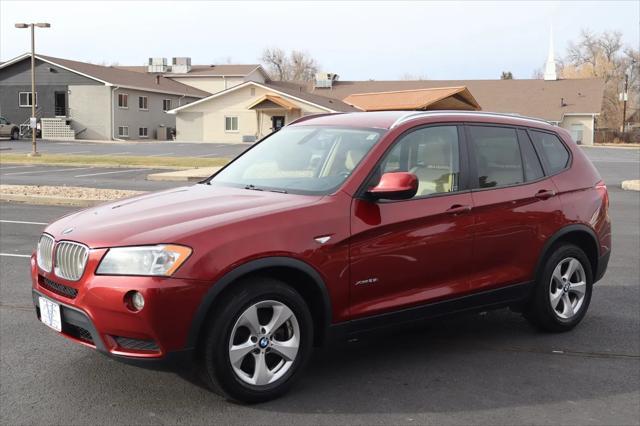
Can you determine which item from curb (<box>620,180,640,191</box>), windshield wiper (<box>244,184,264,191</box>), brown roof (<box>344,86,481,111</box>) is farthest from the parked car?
windshield wiper (<box>244,184,264,191</box>)

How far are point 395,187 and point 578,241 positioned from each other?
7.88 ft

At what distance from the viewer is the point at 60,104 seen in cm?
5684

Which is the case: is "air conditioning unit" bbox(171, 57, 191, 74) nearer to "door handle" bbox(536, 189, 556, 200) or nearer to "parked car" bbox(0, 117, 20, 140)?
"parked car" bbox(0, 117, 20, 140)

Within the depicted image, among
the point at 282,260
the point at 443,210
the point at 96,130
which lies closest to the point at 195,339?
the point at 282,260

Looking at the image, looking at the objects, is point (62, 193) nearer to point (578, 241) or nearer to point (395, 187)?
point (578, 241)

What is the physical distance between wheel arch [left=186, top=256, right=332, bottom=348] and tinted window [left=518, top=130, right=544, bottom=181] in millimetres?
2238

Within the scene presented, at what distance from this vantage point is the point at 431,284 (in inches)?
187

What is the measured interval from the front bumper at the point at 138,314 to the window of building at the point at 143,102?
57.2m

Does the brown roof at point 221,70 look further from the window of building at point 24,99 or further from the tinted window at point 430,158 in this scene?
the tinted window at point 430,158

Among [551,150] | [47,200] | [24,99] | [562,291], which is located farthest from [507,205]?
[24,99]

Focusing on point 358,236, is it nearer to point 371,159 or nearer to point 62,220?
point 371,159

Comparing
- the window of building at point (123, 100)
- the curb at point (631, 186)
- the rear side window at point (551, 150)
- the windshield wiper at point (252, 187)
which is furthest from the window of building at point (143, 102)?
the windshield wiper at point (252, 187)

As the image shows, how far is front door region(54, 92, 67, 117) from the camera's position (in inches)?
2221

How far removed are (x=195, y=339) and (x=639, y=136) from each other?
74029 millimetres
